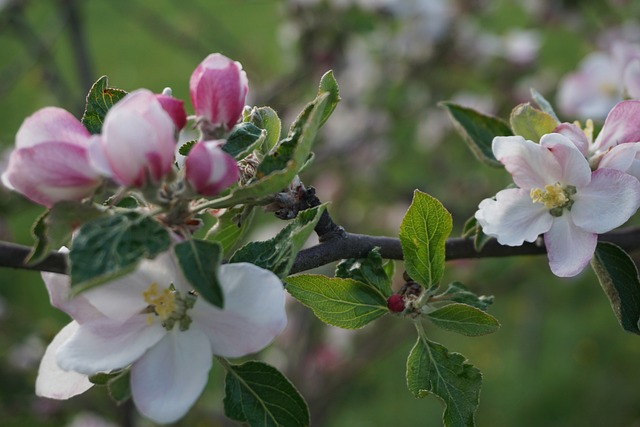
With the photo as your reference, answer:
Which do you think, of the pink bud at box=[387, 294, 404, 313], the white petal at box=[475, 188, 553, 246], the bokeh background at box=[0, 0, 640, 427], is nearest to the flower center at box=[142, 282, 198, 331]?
the pink bud at box=[387, 294, 404, 313]

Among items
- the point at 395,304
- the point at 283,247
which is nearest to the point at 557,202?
the point at 395,304

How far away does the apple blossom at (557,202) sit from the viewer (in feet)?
2.61

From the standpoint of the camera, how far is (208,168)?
0.64 meters

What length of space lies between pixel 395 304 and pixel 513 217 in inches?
6.3

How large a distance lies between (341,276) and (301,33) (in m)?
1.73

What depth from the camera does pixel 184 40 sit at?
2.78 metres

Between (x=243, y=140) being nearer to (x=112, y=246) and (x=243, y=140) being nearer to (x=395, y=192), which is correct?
(x=112, y=246)

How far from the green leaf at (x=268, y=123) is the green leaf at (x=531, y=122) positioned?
28cm

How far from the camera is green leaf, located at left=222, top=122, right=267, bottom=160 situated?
2.37ft

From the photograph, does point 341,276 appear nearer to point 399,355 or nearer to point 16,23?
point 16,23

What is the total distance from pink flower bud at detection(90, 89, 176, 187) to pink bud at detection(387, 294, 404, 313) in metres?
0.31

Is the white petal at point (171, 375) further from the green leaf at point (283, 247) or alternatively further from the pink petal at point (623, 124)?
the pink petal at point (623, 124)

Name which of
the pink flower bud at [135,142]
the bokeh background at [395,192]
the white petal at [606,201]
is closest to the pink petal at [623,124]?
the white petal at [606,201]

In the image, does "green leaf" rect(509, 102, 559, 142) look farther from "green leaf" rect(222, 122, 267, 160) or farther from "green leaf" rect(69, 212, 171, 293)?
"green leaf" rect(69, 212, 171, 293)
